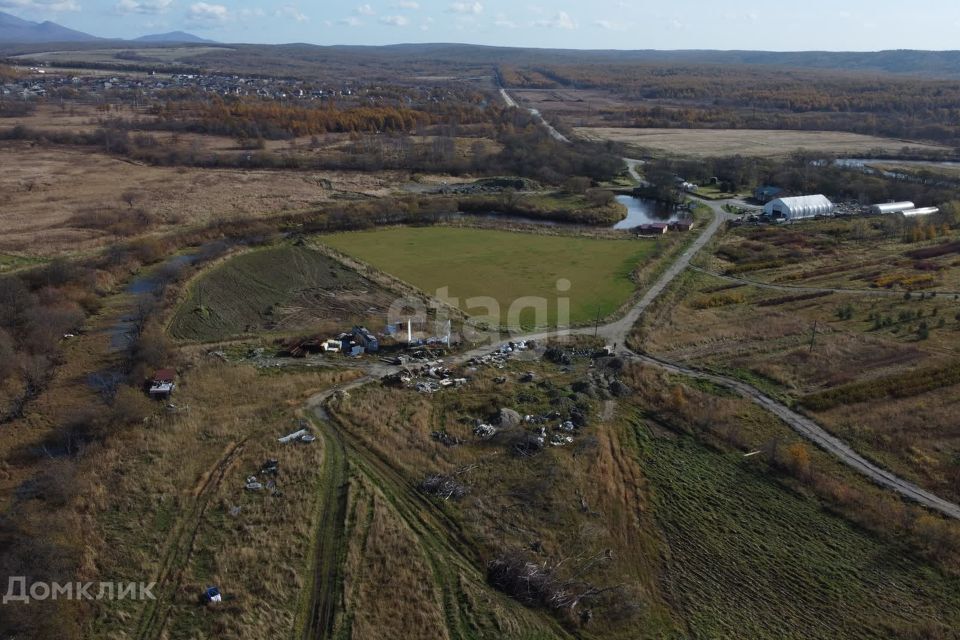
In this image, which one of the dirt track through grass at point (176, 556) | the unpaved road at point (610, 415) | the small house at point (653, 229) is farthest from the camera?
the small house at point (653, 229)

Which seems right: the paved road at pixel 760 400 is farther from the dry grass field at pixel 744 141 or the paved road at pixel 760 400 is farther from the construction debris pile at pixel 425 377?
the dry grass field at pixel 744 141

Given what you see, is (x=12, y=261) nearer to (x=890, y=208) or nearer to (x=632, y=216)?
(x=632, y=216)

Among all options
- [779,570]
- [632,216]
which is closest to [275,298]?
[779,570]

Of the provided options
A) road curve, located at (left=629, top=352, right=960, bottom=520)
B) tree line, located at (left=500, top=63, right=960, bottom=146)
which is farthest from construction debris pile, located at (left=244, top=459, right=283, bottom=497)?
tree line, located at (left=500, top=63, right=960, bottom=146)

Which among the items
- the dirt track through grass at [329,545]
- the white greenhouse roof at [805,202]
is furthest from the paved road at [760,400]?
the white greenhouse roof at [805,202]

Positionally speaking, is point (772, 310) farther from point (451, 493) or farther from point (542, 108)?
point (542, 108)

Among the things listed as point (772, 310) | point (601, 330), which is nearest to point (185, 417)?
point (601, 330)

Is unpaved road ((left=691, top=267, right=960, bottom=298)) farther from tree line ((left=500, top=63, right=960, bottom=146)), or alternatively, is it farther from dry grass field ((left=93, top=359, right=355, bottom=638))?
tree line ((left=500, top=63, right=960, bottom=146))
